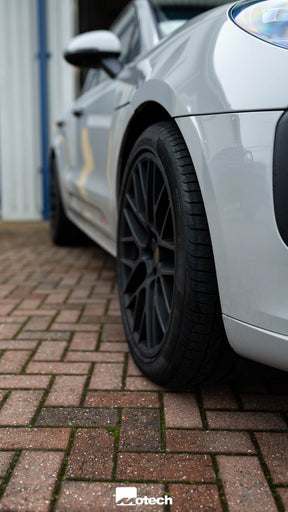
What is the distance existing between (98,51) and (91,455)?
1893 mm

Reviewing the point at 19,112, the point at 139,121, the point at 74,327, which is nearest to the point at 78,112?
the point at 139,121

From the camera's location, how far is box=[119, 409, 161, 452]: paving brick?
147 centimetres

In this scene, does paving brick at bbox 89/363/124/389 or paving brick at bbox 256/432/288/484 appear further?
paving brick at bbox 89/363/124/389

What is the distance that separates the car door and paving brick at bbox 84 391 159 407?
111 cm

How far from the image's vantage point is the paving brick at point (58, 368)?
1.97 meters

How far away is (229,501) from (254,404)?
0.52 meters

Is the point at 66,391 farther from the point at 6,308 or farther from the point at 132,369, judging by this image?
the point at 6,308

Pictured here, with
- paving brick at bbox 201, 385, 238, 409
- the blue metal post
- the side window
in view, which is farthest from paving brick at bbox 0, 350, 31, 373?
the blue metal post

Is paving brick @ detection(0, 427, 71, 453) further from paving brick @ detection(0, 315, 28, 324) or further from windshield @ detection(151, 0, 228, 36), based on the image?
windshield @ detection(151, 0, 228, 36)

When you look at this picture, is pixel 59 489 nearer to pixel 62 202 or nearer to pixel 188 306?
pixel 188 306

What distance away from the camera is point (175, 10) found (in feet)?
8.78

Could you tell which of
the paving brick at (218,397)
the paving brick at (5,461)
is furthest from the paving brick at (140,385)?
the paving brick at (5,461)

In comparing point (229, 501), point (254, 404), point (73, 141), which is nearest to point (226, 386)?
point (254, 404)

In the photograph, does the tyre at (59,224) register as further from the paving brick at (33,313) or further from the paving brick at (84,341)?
the paving brick at (84,341)
